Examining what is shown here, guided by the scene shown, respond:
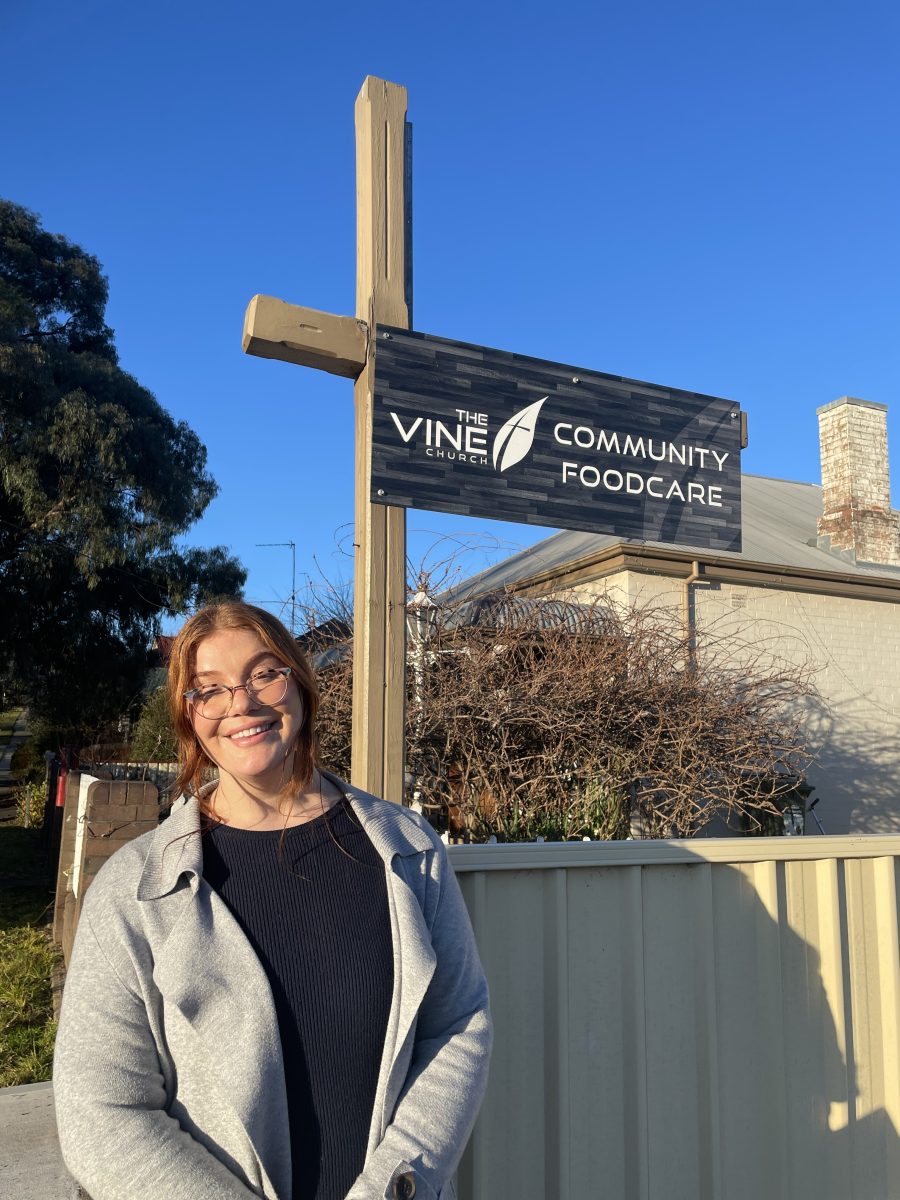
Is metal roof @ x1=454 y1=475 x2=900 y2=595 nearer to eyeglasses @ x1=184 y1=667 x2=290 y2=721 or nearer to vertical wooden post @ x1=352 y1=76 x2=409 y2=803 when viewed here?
vertical wooden post @ x1=352 y1=76 x2=409 y2=803

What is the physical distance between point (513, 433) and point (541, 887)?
1.44 meters

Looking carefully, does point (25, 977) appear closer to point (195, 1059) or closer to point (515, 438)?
point (515, 438)

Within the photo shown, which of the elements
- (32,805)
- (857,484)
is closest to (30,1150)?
(32,805)

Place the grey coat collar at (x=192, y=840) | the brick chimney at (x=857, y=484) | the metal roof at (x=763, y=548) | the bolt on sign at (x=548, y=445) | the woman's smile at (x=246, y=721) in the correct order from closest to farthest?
1. the grey coat collar at (x=192, y=840)
2. the woman's smile at (x=246, y=721)
3. the bolt on sign at (x=548, y=445)
4. the metal roof at (x=763, y=548)
5. the brick chimney at (x=857, y=484)

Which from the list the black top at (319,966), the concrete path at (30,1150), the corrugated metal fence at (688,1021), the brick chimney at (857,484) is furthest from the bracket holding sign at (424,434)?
the brick chimney at (857,484)

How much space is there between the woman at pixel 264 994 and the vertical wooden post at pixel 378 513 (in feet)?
3.24

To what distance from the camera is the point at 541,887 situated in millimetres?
2641

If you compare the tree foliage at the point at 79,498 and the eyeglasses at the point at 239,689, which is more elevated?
the tree foliage at the point at 79,498

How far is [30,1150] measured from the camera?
373 centimetres

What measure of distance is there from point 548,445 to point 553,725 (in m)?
4.49

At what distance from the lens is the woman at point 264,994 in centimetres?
161

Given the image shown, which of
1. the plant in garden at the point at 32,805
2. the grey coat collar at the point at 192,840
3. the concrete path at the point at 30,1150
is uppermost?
the grey coat collar at the point at 192,840

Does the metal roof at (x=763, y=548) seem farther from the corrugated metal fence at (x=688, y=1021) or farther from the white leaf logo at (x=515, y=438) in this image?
the corrugated metal fence at (x=688, y=1021)

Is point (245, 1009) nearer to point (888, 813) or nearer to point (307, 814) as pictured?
point (307, 814)
